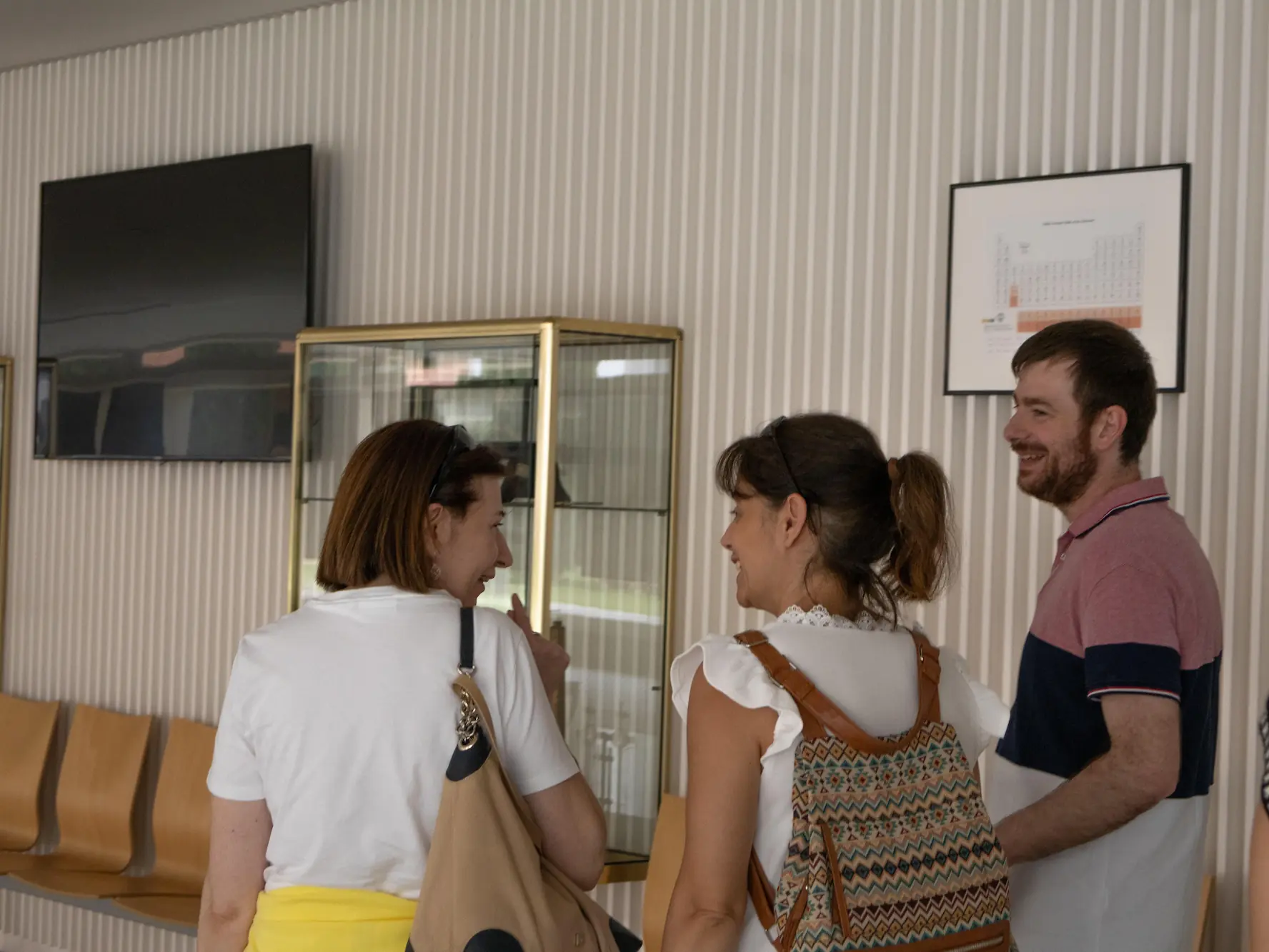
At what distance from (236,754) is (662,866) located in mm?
1988

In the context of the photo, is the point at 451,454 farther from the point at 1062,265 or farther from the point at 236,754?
the point at 1062,265

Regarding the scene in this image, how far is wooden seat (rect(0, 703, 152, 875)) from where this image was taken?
15.8 feet

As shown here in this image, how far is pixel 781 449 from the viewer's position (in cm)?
177

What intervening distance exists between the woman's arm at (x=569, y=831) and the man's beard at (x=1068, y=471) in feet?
2.96

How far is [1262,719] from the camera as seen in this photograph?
1.34 meters

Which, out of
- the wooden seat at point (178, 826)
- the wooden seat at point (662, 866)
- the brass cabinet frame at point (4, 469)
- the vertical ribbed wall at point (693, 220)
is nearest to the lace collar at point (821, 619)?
the vertical ribbed wall at point (693, 220)

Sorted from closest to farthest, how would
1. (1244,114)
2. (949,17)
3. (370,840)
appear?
(370,840), (1244,114), (949,17)

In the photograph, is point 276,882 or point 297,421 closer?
point 276,882

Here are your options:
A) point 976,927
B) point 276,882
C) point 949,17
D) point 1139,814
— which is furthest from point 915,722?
point 949,17

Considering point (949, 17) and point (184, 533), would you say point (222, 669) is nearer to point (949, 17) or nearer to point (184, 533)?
point (184, 533)

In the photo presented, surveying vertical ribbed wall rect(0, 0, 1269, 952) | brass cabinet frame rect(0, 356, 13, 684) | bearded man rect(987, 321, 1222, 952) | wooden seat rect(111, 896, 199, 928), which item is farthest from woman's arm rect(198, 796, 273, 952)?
brass cabinet frame rect(0, 356, 13, 684)

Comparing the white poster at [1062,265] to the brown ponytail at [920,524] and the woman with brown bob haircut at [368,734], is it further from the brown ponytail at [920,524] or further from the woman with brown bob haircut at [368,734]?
the woman with brown bob haircut at [368,734]

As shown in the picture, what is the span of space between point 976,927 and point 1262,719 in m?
0.48

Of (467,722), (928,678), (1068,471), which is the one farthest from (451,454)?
(1068,471)
